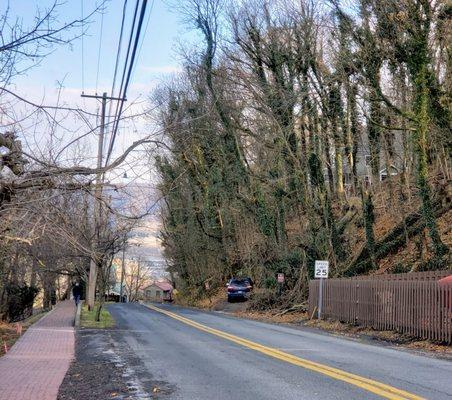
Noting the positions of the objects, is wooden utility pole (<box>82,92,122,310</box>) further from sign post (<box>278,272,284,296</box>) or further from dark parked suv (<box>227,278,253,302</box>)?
dark parked suv (<box>227,278,253,302</box>)

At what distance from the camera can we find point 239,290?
1480 inches

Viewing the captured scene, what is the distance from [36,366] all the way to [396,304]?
1132cm

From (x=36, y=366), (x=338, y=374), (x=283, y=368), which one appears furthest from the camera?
(x=36, y=366)

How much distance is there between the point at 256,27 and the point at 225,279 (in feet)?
75.8

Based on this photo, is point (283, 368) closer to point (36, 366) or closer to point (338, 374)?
point (338, 374)

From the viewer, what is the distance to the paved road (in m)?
7.86

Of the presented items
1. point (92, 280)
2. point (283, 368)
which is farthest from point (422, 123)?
point (92, 280)

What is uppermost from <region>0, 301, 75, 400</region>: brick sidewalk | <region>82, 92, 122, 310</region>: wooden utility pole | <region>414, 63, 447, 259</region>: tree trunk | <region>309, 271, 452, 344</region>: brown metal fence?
<region>414, 63, 447, 259</region>: tree trunk

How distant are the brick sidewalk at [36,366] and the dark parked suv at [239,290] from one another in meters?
21.3

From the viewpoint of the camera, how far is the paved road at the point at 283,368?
310 inches

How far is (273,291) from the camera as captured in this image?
30953 millimetres

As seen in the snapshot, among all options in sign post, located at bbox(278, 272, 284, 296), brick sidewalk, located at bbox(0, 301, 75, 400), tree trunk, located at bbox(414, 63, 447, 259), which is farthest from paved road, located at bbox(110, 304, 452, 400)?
sign post, located at bbox(278, 272, 284, 296)

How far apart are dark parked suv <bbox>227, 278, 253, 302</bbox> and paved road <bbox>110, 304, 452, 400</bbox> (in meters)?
21.2

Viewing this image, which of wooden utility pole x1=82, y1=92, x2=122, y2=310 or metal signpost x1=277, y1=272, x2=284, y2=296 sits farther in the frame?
metal signpost x1=277, y1=272, x2=284, y2=296
